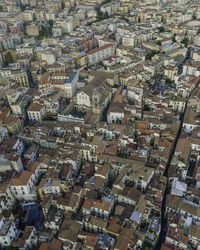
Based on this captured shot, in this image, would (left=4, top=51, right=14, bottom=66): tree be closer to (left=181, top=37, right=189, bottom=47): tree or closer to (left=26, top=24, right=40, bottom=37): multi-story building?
(left=26, top=24, right=40, bottom=37): multi-story building

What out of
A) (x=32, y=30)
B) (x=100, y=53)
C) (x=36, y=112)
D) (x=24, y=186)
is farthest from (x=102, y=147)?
(x=32, y=30)

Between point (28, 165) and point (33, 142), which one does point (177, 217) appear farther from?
point (33, 142)

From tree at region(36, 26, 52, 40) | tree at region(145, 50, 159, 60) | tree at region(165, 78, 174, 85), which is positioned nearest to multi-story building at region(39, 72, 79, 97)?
tree at region(165, 78, 174, 85)

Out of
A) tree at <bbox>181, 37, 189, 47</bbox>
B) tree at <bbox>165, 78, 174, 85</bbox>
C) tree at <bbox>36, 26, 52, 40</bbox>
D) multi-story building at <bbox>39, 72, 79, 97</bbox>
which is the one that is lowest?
tree at <bbox>165, 78, 174, 85</bbox>

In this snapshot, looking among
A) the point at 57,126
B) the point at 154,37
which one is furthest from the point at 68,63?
the point at 154,37

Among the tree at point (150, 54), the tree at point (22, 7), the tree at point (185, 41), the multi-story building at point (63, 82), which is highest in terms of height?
the tree at point (22, 7)

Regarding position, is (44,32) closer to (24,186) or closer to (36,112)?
(36,112)

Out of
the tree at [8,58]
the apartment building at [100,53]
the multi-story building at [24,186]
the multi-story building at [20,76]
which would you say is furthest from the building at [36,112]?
the tree at [8,58]

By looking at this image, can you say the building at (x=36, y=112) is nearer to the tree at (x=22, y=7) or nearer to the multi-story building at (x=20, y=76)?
the multi-story building at (x=20, y=76)
